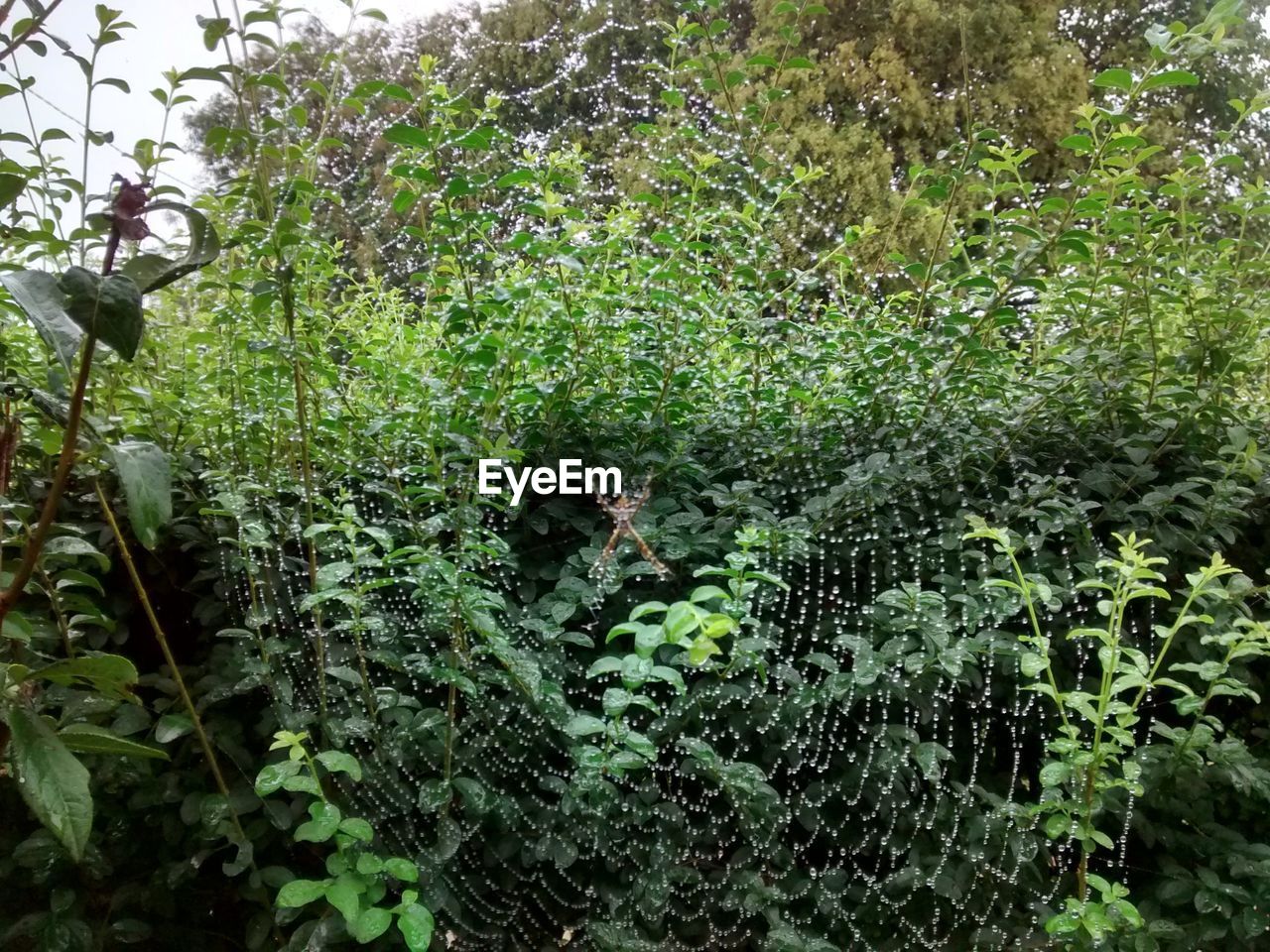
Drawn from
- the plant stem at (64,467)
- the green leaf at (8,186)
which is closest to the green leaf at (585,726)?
the plant stem at (64,467)

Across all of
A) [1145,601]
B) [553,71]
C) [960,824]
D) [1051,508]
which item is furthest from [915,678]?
[553,71]

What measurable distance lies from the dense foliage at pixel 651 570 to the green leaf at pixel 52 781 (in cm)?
26

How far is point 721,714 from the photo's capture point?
1.01 m

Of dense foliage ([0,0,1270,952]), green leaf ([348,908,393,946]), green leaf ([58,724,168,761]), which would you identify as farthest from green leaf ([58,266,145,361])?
green leaf ([348,908,393,946])

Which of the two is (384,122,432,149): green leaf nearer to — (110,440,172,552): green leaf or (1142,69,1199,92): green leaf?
(110,440,172,552): green leaf

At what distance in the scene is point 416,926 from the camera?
77cm

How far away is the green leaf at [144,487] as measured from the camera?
16.9 inches

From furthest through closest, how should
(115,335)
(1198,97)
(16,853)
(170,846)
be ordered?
(1198,97), (170,846), (16,853), (115,335)

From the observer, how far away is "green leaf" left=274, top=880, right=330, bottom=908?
758mm

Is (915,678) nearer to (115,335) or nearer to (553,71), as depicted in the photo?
(115,335)

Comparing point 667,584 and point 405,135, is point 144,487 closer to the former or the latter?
point 405,135

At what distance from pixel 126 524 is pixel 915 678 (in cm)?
101

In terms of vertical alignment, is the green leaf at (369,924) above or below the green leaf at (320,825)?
below

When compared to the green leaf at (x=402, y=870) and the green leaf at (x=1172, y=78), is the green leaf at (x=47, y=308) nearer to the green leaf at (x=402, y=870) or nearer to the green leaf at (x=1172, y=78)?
the green leaf at (x=402, y=870)
